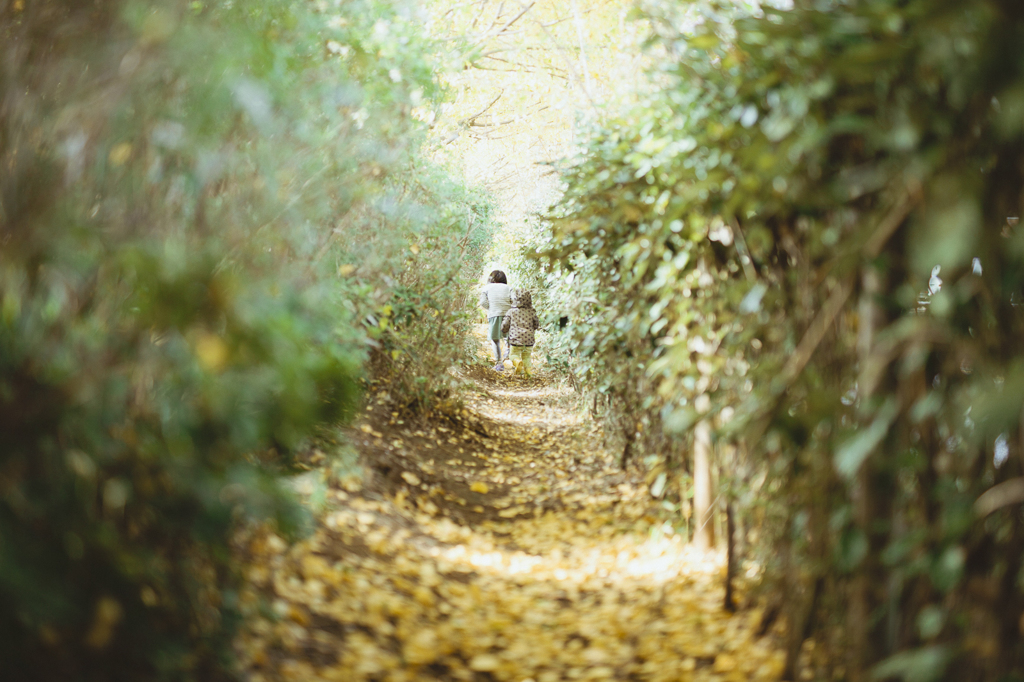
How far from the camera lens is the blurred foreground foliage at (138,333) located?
4.25 feet

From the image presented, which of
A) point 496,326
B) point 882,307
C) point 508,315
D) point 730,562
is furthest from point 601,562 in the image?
point 508,315

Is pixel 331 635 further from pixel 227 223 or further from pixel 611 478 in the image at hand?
pixel 611 478

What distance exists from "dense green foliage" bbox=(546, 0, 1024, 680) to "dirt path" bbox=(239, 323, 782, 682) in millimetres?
654

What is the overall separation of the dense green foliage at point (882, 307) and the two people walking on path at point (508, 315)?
356 inches

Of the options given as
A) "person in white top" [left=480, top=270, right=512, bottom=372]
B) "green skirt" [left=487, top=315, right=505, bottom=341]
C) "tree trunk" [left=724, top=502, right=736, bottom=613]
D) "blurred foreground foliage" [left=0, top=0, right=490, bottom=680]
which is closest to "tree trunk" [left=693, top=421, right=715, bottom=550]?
"tree trunk" [left=724, top=502, right=736, bottom=613]

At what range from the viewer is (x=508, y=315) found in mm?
12086

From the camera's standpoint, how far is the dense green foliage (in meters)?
1.37

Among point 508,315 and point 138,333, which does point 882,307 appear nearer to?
point 138,333

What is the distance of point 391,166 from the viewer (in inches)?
172

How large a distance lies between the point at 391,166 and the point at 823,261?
2932 mm

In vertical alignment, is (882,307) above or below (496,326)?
below

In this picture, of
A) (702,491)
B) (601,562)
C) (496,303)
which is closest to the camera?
(702,491)

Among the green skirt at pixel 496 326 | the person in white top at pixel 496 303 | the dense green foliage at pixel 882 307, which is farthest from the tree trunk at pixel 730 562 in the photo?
the green skirt at pixel 496 326

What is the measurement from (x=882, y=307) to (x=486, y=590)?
2.29 metres
